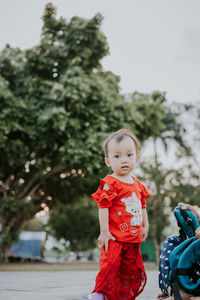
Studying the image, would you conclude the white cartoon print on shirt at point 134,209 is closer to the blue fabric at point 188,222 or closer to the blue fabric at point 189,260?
the blue fabric at point 188,222

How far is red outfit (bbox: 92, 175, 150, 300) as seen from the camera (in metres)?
2.50

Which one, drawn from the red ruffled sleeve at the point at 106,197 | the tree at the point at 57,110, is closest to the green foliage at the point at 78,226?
the tree at the point at 57,110

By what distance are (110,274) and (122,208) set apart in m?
0.47

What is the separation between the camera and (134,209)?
266 cm

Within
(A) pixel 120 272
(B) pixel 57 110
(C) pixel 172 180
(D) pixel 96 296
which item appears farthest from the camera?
(C) pixel 172 180

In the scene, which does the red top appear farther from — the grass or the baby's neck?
the grass

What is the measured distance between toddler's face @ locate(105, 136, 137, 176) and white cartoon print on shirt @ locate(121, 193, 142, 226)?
213 mm

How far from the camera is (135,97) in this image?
14180 mm

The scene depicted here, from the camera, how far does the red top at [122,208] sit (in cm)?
258

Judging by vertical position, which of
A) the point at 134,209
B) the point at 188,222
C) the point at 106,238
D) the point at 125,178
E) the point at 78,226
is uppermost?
the point at 78,226

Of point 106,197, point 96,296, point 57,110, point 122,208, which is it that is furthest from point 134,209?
point 57,110

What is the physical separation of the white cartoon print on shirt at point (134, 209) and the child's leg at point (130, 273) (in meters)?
0.17

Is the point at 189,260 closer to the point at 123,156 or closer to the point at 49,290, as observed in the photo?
the point at 123,156

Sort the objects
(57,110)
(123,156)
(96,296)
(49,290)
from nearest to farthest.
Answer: (96,296) < (123,156) < (49,290) < (57,110)
